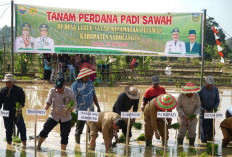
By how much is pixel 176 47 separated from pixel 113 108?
2803 millimetres

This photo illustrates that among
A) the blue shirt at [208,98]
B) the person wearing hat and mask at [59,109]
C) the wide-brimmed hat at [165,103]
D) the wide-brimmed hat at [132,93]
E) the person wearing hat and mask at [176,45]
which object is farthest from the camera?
the person wearing hat and mask at [176,45]

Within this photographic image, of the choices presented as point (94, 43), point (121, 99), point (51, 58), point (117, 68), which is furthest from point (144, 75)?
point (121, 99)

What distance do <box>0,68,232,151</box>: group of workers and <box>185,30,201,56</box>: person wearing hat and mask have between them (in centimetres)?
143

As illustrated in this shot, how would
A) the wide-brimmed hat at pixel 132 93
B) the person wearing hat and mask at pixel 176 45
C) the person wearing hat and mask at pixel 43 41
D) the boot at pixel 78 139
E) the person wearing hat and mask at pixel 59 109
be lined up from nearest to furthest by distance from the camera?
the person wearing hat and mask at pixel 59 109 → the wide-brimmed hat at pixel 132 93 → the boot at pixel 78 139 → the person wearing hat and mask at pixel 176 45 → the person wearing hat and mask at pixel 43 41

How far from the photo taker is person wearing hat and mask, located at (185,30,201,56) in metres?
9.88

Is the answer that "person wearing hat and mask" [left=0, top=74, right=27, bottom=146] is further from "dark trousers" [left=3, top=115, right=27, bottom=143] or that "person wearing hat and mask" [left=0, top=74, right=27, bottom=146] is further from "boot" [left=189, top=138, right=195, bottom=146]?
"boot" [left=189, top=138, right=195, bottom=146]

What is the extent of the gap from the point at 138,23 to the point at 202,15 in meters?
1.74

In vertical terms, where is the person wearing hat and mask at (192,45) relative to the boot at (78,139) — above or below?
above

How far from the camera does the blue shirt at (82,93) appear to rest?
8172 mm

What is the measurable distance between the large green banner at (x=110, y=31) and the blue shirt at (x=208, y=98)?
1.47 meters

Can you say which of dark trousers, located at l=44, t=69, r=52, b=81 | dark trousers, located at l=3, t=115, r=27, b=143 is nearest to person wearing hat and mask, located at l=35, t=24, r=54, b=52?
dark trousers, located at l=3, t=115, r=27, b=143

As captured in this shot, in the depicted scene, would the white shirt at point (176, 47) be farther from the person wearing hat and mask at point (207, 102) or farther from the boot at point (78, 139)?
the boot at point (78, 139)

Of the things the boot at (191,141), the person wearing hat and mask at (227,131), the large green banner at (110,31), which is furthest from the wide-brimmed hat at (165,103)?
the large green banner at (110,31)

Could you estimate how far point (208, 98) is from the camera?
28.9 feet
